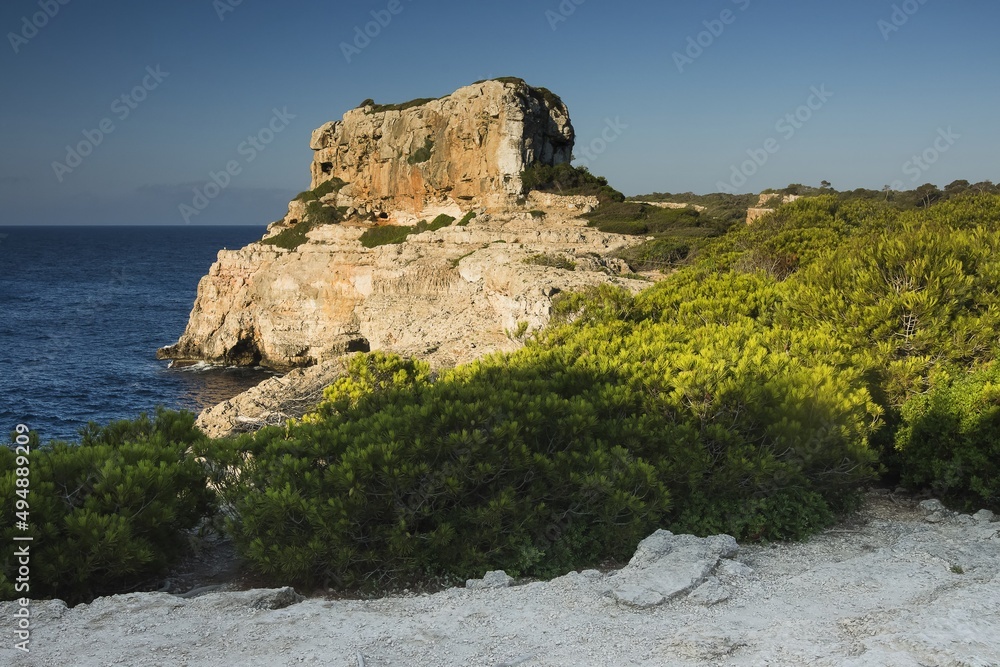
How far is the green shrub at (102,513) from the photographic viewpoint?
768 centimetres

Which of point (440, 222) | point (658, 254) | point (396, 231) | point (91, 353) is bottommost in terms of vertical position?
point (91, 353)

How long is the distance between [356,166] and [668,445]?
6114cm

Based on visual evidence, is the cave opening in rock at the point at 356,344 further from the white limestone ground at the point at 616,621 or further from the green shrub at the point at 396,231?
the white limestone ground at the point at 616,621

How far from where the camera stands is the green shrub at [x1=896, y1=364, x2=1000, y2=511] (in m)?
10.4

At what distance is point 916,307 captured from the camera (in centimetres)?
1190

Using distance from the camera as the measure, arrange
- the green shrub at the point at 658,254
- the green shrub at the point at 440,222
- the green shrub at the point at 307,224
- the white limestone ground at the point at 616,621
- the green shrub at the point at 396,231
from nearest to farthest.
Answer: the white limestone ground at the point at 616,621 < the green shrub at the point at 658,254 < the green shrub at the point at 396,231 < the green shrub at the point at 440,222 < the green shrub at the point at 307,224

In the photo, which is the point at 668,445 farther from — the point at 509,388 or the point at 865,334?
the point at 865,334

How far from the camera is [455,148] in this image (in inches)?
2233

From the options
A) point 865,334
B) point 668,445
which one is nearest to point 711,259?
point 865,334

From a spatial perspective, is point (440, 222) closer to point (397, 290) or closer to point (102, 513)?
point (397, 290)

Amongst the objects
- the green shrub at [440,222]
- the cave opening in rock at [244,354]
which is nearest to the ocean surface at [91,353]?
the cave opening in rock at [244,354]

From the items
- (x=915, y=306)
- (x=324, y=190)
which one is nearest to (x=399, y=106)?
(x=324, y=190)

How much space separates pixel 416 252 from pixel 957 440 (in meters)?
35.0

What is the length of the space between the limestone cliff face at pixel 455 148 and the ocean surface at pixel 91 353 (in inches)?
830
